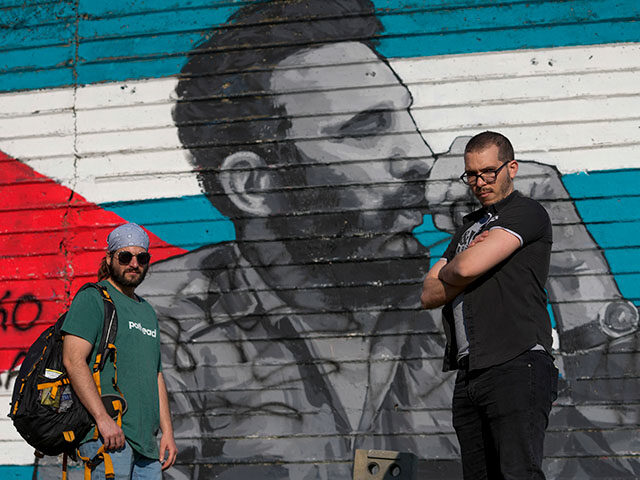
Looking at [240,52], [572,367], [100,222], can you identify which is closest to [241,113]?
[240,52]

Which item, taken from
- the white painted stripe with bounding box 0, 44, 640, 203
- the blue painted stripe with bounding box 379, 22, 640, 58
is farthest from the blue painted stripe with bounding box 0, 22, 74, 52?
the blue painted stripe with bounding box 379, 22, 640, 58

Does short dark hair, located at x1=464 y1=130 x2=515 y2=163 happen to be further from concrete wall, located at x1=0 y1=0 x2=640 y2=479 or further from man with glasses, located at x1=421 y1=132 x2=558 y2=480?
concrete wall, located at x1=0 y1=0 x2=640 y2=479

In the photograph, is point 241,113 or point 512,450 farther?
point 241,113

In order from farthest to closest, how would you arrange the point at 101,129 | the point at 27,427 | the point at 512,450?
the point at 101,129 → the point at 27,427 → the point at 512,450

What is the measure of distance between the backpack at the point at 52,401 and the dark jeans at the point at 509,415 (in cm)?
157

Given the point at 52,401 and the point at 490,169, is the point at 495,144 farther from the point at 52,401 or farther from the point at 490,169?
the point at 52,401

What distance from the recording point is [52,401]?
3.14 meters

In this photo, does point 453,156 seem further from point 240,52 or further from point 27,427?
point 27,427

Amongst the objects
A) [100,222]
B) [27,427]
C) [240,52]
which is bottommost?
[27,427]

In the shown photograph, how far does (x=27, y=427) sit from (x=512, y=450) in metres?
2.06

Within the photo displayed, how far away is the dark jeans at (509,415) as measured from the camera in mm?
2715

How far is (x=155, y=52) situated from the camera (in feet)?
18.9

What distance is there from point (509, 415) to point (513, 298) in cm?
46

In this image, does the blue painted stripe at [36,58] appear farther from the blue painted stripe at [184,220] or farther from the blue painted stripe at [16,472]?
the blue painted stripe at [16,472]
